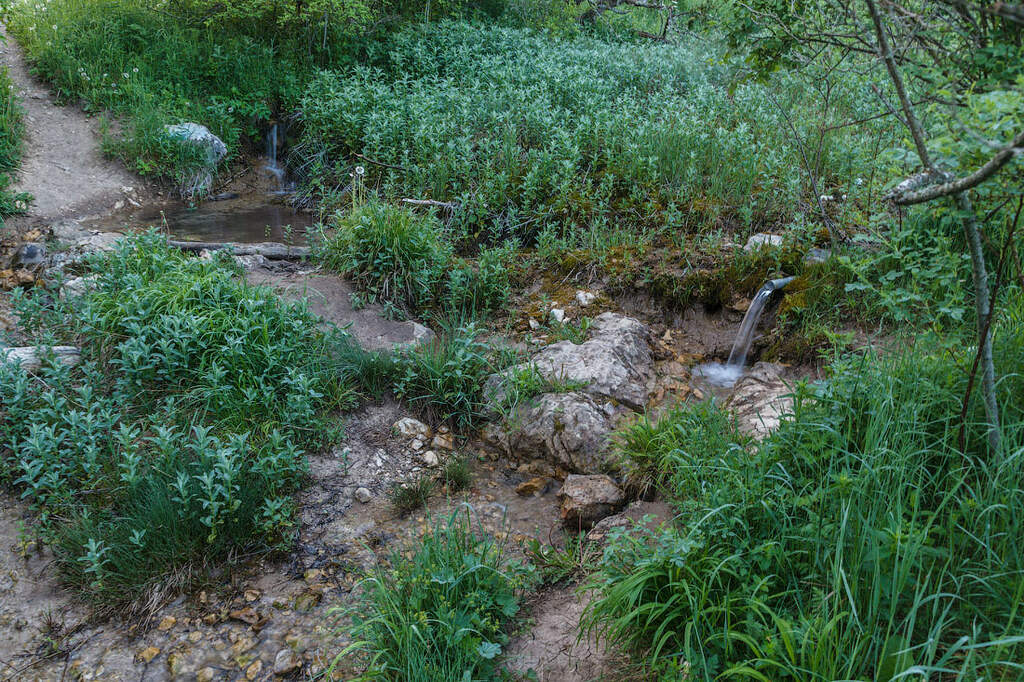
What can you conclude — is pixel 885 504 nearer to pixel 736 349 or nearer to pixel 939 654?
pixel 939 654

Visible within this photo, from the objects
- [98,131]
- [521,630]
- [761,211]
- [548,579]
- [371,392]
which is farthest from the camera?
[98,131]

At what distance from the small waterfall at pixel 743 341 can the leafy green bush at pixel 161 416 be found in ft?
9.11

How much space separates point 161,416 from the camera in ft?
14.2

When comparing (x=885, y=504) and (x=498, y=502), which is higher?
(x=885, y=504)

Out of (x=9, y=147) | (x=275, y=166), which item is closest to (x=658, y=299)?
(x=275, y=166)

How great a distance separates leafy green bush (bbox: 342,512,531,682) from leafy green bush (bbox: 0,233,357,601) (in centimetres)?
110

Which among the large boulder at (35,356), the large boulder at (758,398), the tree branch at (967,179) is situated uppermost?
the tree branch at (967,179)

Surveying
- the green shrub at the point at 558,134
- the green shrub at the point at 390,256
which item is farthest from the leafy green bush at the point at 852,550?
the green shrub at the point at 558,134

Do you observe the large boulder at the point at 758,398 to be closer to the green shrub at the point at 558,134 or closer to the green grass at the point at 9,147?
the green shrub at the point at 558,134

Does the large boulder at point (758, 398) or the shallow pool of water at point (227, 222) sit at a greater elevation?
the large boulder at point (758, 398)

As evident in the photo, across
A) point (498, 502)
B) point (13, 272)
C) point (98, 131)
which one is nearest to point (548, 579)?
point (498, 502)

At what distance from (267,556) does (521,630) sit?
1538 millimetres

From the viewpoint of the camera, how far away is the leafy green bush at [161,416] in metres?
3.69

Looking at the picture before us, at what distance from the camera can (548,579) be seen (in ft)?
11.4
